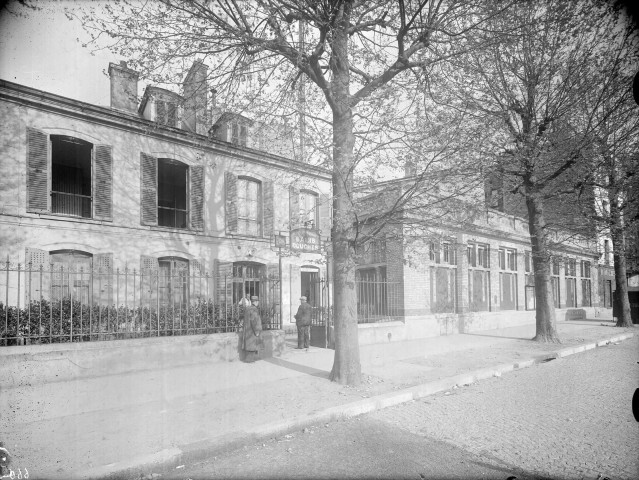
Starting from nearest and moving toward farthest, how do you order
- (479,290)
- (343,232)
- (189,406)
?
1. (189,406)
2. (343,232)
3. (479,290)

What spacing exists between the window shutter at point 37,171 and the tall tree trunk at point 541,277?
14.9 metres

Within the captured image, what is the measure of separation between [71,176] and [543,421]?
568 inches

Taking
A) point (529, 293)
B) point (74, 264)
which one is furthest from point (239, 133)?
point (529, 293)

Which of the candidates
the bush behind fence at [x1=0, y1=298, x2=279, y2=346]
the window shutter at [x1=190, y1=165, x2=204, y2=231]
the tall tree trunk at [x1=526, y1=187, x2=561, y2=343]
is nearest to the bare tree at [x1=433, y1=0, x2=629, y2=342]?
the tall tree trunk at [x1=526, y1=187, x2=561, y2=343]

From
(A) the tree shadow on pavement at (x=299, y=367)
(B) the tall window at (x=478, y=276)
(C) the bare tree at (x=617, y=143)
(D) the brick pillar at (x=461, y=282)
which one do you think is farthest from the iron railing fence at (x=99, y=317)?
(B) the tall window at (x=478, y=276)

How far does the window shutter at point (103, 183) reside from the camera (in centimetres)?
1361

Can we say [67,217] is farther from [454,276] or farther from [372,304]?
[454,276]

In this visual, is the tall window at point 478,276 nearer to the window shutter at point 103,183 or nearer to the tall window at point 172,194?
the tall window at point 172,194

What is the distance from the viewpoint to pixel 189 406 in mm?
6148

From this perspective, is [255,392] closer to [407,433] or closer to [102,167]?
[407,433]

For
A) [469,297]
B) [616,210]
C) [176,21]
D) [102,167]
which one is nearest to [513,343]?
[469,297]

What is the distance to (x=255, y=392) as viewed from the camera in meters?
6.88

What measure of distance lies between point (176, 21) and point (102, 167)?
7.90 m

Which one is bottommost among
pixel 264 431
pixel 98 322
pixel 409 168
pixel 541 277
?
pixel 264 431
